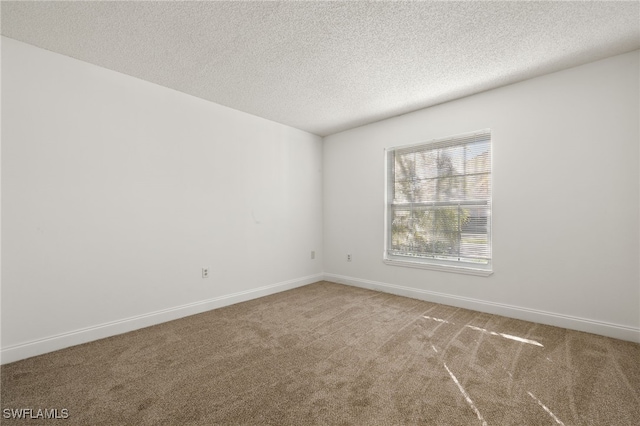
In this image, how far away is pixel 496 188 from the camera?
314 cm

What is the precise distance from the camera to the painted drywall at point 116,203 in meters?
2.24

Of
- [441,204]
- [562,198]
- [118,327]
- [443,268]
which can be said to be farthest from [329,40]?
[118,327]

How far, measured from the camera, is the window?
129 inches

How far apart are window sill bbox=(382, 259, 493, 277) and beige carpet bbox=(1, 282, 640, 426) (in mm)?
515

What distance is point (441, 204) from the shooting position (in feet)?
11.8

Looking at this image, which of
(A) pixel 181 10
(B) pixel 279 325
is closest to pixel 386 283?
(B) pixel 279 325

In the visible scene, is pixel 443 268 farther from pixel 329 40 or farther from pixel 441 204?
pixel 329 40

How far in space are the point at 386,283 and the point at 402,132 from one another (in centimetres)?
218

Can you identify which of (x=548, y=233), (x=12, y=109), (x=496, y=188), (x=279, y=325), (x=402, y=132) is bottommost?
(x=279, y=325)

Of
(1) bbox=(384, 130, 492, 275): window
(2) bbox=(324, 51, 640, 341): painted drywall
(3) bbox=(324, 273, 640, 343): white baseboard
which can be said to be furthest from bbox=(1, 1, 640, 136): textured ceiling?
(3) bbox=(324, 273, 640, 343): white baseboard

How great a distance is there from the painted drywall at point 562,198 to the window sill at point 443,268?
68 millimetres

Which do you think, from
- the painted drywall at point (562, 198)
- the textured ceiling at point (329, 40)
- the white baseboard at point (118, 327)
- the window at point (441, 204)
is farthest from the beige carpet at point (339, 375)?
the textured ceiling at point (329, 40)

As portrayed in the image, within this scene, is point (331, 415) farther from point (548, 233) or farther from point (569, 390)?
point (548, 233)

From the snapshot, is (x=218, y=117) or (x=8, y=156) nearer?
(x=8, y=156)
